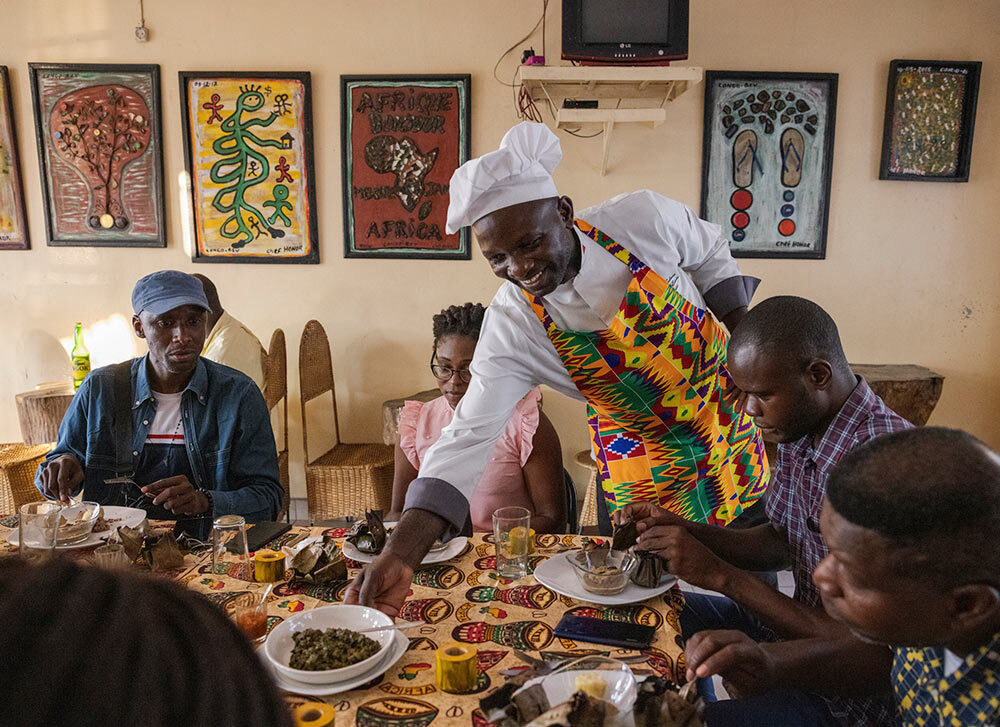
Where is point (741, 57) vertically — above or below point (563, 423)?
above

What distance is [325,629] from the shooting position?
52.9 inches

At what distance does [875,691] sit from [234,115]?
4063mm

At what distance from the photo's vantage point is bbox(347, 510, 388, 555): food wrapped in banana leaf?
5.73ft

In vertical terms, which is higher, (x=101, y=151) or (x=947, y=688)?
(x=101, y=151)

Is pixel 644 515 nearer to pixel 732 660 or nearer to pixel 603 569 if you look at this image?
pixel 603 569

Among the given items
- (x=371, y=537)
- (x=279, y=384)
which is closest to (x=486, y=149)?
(x=279, y=384)

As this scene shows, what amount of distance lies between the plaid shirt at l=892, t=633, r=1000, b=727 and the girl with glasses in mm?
1248

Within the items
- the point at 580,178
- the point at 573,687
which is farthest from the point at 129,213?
the point at 573,687

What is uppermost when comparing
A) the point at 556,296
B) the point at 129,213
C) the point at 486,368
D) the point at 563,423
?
the point at 129,213

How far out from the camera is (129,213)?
421 cm

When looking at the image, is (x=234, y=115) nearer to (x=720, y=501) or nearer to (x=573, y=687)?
(x=720, y=501)

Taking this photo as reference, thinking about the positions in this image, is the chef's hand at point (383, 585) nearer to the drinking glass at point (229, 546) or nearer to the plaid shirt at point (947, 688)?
the drinking glass at point (229, 546)

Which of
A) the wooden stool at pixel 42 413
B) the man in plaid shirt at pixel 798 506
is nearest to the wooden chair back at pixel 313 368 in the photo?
the wooden stool at pixel 42 413

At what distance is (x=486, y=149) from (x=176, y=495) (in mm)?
2718
